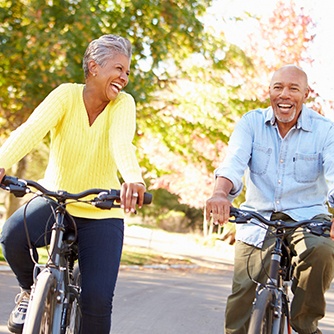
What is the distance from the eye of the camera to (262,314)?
14.3 feet

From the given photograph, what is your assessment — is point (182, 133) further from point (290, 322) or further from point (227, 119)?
point (290, 322)

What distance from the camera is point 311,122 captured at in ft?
16.7

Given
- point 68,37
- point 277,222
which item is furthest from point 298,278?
point 68,37

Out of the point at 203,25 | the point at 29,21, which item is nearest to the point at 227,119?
the point at 203,25

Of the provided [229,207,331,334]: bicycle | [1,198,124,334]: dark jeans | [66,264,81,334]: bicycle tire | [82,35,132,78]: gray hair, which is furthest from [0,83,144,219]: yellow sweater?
[229,207,331,334]: bicycle

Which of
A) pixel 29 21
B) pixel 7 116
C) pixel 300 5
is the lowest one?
pixel 7 116

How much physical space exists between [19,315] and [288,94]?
1.99 m

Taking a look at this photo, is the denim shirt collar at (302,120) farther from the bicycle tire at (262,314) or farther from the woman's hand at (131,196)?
the woman's hand at (131,196)

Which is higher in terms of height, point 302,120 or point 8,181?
point 302,120

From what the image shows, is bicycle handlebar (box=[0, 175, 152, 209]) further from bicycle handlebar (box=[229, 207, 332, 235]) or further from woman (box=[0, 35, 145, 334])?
bicycle handlebar (box=[229, 207, 332, 235])

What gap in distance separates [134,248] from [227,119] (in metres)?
4.68

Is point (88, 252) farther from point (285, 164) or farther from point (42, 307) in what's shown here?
point (285, 164)

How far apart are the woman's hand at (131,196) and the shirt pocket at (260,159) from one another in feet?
4.26

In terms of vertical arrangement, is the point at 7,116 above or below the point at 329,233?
above
